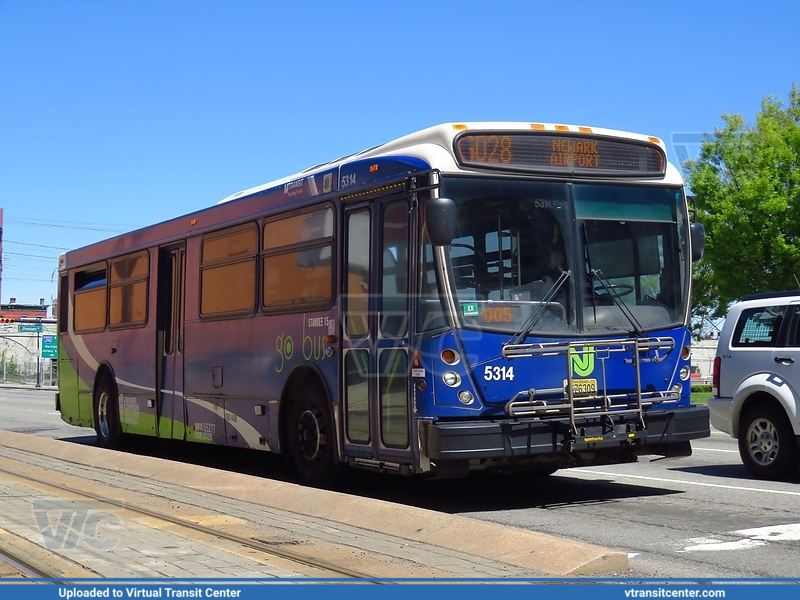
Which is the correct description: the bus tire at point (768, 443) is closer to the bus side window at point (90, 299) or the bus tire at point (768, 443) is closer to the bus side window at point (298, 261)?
the bus side window at point (298, 261)

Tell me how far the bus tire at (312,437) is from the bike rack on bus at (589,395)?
240cm

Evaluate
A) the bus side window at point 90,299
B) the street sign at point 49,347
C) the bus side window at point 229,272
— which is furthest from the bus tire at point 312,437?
the street sign at point 49,347

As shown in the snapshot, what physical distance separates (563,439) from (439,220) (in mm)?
2377

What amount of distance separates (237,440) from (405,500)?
127 inches

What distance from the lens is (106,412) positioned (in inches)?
741

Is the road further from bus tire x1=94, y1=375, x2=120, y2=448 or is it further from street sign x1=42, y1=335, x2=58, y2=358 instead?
street sign x1=42, y1=335, x2=58, y2=358

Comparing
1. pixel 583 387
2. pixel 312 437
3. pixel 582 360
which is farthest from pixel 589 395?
pixel 312 437

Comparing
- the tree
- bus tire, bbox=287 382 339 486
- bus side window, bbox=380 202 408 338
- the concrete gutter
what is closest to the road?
bus tire, bbox=287 382 339 486

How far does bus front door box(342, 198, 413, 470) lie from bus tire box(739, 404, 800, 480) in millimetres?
4740

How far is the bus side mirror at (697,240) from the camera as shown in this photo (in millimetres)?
11332

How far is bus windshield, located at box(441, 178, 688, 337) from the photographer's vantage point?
10.1 m

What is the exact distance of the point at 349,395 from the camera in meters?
11.3

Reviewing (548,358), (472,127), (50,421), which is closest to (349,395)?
(548,358)

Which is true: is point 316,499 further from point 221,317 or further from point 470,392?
point 221,317
